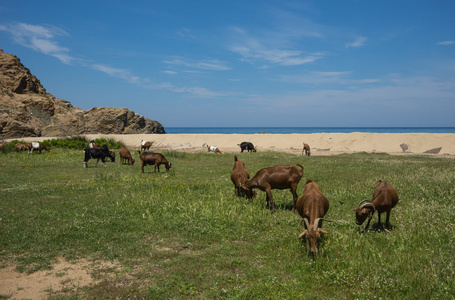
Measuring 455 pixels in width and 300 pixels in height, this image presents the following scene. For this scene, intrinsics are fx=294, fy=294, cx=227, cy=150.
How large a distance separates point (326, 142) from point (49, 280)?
1760 inches

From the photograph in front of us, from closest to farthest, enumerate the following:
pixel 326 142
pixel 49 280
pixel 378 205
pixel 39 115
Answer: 1. pixel 49 280
2. pixel 378 205
3. pixel 326 142
4. pixel 39 115

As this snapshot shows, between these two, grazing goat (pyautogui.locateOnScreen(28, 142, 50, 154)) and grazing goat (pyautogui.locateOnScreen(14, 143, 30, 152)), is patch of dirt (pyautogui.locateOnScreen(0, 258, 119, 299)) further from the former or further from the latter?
grazing goat (pyautogui.locateOnScreen(14, 143, 30, 152))

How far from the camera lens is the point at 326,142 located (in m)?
46.3

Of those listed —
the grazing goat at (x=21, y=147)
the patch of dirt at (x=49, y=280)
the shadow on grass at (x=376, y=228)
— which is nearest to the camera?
the patch of dirt at (x=49, y=280)

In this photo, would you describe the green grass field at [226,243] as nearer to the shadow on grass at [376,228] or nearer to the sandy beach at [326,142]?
the shadow on grass at [376,228]

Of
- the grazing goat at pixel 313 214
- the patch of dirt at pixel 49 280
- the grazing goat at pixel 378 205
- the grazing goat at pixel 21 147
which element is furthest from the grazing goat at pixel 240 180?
the grazing goat at pixel 21 147

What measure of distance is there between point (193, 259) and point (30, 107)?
67031 mm

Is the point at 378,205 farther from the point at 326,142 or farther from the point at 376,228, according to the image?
the point at 326,142

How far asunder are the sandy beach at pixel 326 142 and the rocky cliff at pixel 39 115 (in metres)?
8.13

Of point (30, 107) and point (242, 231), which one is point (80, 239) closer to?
point (242, 231)

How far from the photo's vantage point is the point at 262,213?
32.6 ft

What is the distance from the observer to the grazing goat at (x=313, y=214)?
6.27 metres

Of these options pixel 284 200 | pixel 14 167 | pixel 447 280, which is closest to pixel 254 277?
pixel 447 280

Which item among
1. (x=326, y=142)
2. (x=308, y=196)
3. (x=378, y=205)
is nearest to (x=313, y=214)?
(x=308, y=196)
